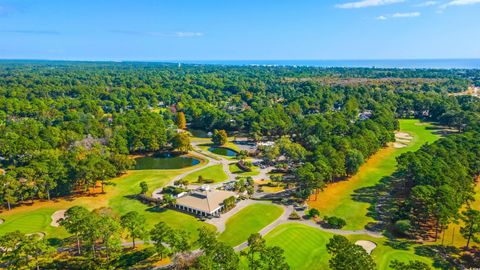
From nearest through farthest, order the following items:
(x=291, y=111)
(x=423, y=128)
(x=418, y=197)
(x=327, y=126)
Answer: (x=418, y=197)
(x=327, y=126)
(x=423, y=128)
(x=291, y=111)

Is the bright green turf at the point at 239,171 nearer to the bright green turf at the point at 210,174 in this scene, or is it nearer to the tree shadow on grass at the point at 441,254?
the bright green turf at the point at 210,174

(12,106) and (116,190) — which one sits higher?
(12,106)

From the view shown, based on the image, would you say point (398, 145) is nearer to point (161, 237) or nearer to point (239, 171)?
point (239, 171)

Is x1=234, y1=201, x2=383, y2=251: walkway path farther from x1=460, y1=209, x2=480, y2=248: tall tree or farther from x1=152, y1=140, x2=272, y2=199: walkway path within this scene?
x1=152, y1=140, x2=272, y2=199: walkway path

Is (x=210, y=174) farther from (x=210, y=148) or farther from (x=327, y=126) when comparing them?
(x=327, y=126)

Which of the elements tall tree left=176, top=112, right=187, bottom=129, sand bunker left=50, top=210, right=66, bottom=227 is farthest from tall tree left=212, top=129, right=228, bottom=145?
sand bunker left=50, top=210, right=66, bottom=227

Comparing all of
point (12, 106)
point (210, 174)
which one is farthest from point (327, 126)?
point (12, 106)

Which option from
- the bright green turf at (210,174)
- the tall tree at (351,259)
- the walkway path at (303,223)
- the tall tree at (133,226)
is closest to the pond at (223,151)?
the bright green turf at (210,174)
